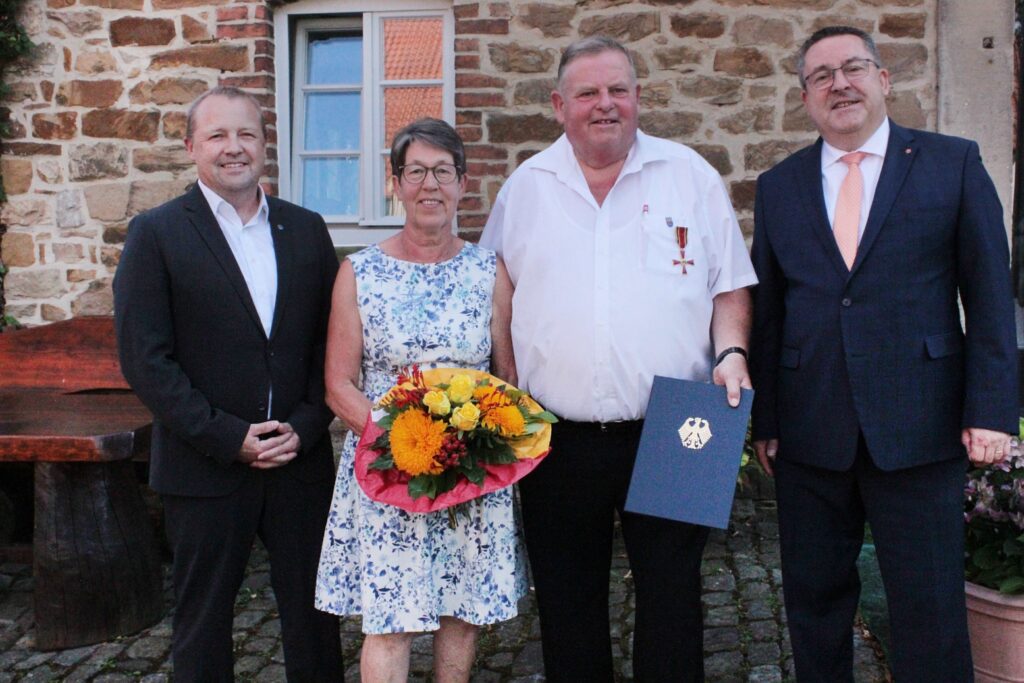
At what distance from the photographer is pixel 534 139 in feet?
18.1

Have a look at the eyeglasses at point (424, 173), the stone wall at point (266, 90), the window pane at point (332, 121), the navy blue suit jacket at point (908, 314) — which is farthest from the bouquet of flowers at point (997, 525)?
the window pane at point (332, 121)

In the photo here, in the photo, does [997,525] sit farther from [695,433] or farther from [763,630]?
[695,433]

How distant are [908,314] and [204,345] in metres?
1.96

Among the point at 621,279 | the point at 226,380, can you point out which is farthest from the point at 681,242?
the point at 226,380

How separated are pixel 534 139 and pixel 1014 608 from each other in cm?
341

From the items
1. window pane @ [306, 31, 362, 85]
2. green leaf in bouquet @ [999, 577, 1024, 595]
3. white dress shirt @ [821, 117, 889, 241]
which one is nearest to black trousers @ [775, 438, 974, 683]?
green leaf in bouquet @ [999, 577, 1024, 595]

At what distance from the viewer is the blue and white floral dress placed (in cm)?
280

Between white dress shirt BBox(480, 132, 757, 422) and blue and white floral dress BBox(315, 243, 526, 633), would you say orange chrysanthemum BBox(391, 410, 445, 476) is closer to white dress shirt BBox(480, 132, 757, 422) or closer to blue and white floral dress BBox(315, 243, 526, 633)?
blue and white floral dress BBox(315, 243, 526, 633)

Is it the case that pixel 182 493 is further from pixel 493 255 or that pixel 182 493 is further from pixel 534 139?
pixel 534 139

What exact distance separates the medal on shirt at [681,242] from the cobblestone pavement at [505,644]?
1662mm

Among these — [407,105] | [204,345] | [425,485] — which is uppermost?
[407,105]

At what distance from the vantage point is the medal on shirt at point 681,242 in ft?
9.25

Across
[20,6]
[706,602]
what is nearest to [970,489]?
[706,602]

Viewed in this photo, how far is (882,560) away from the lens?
A: 2816 millimetres
